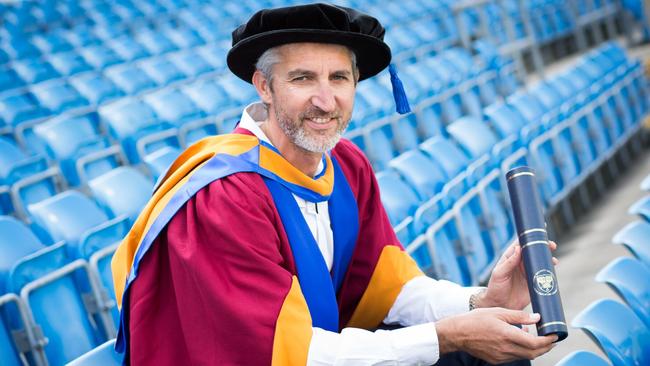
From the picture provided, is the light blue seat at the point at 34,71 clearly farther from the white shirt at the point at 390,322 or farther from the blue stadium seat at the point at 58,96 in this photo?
the white shirt at the point at 390,322

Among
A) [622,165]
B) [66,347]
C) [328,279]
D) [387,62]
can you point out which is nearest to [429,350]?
[328,279]

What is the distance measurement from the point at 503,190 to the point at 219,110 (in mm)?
2416

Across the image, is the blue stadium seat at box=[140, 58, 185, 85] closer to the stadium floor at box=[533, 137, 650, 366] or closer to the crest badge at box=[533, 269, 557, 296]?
the stadium floor at box=[533, 137, 650, 366]

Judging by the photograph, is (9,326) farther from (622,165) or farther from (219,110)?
(622,165)

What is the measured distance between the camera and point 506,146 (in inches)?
184

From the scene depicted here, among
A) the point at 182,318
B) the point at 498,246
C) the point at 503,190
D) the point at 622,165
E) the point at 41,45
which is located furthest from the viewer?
the point at 41,45

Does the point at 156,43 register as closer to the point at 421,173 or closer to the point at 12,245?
the point at 421,173

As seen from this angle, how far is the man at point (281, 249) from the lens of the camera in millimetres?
1841

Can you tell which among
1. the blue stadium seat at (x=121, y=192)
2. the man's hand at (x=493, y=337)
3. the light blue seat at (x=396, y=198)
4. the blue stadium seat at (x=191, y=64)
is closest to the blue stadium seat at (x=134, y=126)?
the blue stadium seat at (x=121, y=192)

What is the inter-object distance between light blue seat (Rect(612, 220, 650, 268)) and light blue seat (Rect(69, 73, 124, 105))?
4.58m

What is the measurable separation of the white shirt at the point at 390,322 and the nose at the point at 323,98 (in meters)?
0.20

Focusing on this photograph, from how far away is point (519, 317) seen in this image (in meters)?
1.82

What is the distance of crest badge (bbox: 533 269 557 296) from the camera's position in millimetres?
1776

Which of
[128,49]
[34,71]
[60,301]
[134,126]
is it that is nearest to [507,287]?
[60,301]
